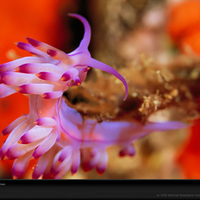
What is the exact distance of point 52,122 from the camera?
20.9 inches

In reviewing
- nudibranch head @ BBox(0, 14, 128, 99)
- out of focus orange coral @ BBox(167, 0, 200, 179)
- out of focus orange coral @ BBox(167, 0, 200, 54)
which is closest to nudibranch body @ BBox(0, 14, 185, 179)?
nudibranch head @ BBox(0, 14, 128, 99)

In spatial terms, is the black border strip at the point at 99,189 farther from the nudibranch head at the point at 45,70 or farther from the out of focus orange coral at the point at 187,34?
the nudibranch head at the point at 45,70

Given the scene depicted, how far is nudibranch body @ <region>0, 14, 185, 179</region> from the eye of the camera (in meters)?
0.49

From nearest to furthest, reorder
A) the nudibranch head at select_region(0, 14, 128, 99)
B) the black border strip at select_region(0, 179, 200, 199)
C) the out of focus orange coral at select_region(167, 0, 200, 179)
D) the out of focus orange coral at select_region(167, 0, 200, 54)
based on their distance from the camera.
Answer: the nudibranch head at select_region(0, 14, 128, 99) → the black border strip at select_region(0, 179, 200, 199) → the out of focus orange coral at select_region(167, 0, 200, 179) → the out of focus orange coral at select_region(167, 0, 200, 54)

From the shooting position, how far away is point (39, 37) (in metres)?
1.08

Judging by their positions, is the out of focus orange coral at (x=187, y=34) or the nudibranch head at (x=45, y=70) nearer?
the nudibranch head at (x=45, y=70)

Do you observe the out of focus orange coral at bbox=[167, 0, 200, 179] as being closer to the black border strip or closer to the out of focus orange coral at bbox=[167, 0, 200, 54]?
the out of focus orange coral at bbox=[167, 0, 200, 54]

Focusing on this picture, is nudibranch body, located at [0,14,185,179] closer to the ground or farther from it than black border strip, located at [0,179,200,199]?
farther from it

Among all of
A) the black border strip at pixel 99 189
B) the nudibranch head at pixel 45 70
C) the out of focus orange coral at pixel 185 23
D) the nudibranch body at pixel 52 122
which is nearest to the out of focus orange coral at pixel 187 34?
the out of focus orange coral at pixel 185 23

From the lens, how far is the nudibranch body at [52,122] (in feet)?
1.62

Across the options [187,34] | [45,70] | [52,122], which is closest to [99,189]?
[52,122]

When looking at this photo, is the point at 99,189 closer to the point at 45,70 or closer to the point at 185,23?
the point at 45,70

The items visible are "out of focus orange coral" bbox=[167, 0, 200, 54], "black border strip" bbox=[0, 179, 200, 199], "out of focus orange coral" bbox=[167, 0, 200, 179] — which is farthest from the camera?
"out of focus orange coral" bbox=[167, 0, 200, 54]

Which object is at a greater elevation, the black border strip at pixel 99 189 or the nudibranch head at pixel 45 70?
the nudibranch head at pixel 45 70
